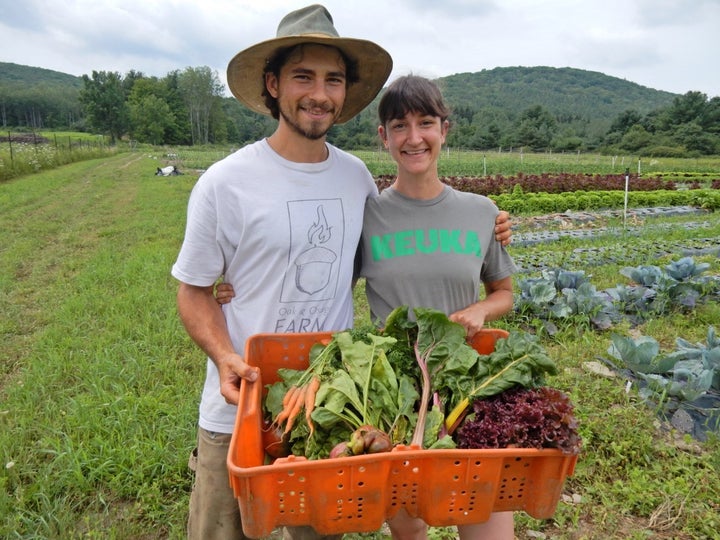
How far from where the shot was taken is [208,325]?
1.87m

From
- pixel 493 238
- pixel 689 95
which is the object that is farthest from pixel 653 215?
pixel 689 95

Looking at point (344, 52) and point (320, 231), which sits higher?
point (344, 52)

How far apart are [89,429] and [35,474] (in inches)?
15.3

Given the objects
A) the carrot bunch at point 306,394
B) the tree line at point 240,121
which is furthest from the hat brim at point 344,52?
the tree line at point 240,121

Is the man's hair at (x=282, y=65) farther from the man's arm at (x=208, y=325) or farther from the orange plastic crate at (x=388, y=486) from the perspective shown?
the orange plastic crate at (x=388, y=486)

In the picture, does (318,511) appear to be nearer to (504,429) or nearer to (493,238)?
(504,429)

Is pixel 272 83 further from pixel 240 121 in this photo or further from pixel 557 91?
pixel 557 91

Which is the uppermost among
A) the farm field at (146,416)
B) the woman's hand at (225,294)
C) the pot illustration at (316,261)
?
the pot illustration at (316,261)

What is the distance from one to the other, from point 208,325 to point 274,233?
0.44 meters

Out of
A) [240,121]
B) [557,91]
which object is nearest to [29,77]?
[240,121]

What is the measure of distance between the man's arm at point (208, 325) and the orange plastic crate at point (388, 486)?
1.32 feet

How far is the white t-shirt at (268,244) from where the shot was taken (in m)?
1.85

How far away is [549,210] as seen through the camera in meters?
13.7

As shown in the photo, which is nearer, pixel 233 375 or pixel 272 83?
pixel 233 375
